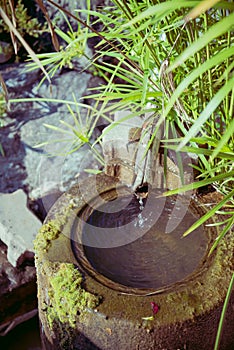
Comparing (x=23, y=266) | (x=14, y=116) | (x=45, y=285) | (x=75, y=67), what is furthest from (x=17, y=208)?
(x=75, y=67)

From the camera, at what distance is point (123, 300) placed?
4.02 feet

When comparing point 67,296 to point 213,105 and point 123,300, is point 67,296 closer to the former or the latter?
point 123,300

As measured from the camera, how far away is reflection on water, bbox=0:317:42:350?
6.73ft

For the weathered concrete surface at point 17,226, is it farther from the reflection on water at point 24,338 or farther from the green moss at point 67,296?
the green moss at point 67,296

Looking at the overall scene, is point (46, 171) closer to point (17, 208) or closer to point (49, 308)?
point (17, 208)

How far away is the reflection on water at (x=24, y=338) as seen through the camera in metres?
2.05

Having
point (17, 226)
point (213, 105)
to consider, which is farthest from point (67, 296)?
point (17, 226)

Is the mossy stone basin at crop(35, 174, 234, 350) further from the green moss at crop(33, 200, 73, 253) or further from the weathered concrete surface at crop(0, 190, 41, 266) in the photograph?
the weathered concrete surface at crop(0, 190, 41, 266)

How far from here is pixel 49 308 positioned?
133 cm

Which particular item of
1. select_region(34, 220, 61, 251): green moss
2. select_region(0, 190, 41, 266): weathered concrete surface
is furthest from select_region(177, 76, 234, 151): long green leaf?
select_region(0, 190, 41, 266): weathered concrete surface

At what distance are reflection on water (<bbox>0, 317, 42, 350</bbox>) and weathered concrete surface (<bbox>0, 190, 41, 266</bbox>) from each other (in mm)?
307

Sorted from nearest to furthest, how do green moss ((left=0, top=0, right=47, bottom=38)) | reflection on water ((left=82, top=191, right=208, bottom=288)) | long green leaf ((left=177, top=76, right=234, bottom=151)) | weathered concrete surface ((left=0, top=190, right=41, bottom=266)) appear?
long green leaf ((left=177, top=76, right=234, bottom=151))
reflection on water ((left=82, top=191, right=208, bottom=288))
weathered concrete surface ((left=0, top=190, right=41, bottom=266))
green moss ((left=0, top=0, right=47, bottom=38))

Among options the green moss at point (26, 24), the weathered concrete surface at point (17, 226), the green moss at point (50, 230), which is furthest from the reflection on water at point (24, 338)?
the green moss at point (26, 24)

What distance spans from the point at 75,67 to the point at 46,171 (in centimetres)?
67
